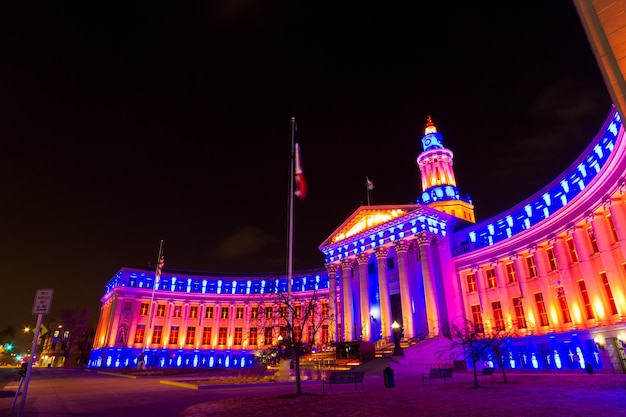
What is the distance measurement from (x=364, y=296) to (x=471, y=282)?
595 inches

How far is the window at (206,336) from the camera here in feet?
252

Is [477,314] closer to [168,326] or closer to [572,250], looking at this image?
[572,250]

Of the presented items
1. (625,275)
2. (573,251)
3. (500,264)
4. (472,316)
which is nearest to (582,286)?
(573,251)

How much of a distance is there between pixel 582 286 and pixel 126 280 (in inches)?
3071

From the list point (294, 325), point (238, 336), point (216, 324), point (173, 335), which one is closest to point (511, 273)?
point (294, 325)

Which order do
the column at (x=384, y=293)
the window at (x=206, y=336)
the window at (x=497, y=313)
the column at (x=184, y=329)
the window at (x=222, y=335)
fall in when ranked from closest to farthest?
the window at (x=497, y=313) → the column at (x=384, y=293) → the column at (x=184, y=329) → the window at (x=206, y=336) → the window at (x=222, y=335)

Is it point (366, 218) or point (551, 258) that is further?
point (366, 218)

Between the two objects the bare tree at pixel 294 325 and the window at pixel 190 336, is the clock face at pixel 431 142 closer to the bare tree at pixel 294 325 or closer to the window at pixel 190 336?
the bare tree at pixel 294 325

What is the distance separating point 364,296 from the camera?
5391 centimetres

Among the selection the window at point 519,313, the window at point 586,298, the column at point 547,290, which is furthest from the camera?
the window at point 519,313

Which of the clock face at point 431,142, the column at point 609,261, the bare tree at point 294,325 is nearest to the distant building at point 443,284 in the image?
the column at point 609,261

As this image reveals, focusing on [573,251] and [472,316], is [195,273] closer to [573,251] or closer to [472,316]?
[472,316]

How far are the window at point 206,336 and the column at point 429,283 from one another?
2003 inches

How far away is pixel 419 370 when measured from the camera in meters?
35.8
